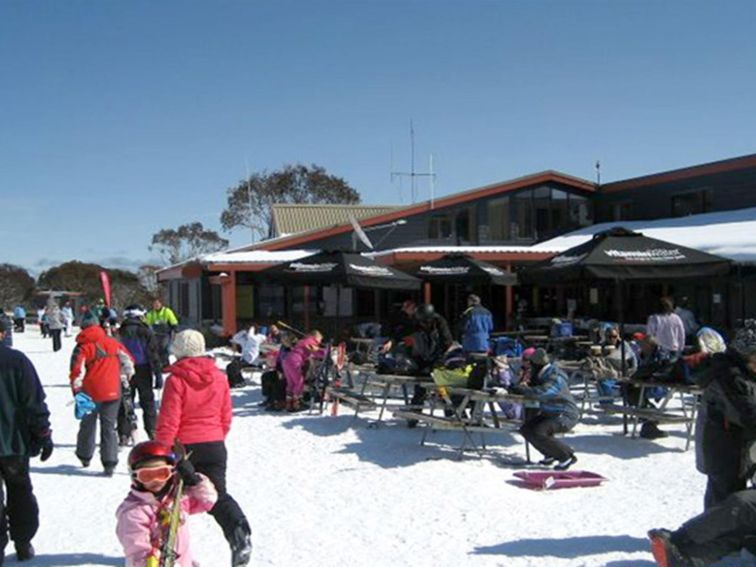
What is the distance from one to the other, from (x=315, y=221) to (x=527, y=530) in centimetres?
2925

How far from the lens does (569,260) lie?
9586 mm

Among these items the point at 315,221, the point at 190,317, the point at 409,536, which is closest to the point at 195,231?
the point at 315,221

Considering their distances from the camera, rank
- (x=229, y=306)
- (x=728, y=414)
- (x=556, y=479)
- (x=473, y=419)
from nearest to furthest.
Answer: (x=728, y=414), (x=556, y=479), (x=473, y=419), (x=229, y=306)

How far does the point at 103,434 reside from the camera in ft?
24.4

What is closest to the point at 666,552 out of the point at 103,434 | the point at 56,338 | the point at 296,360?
the point at 103,434

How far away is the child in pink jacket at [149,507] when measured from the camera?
4.03 m

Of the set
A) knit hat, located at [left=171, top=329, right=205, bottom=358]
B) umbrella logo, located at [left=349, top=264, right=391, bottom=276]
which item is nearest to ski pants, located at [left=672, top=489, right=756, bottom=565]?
knit hat, located at [left=171, top=329, right=205, bottom=358]

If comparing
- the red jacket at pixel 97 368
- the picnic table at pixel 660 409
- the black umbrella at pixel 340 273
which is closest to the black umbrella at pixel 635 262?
the picnic table at pixel 660 409

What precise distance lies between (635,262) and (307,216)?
86.3 ft

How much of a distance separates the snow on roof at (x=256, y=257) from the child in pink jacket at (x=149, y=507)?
54.8 feet

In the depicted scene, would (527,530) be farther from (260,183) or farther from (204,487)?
(260,183)

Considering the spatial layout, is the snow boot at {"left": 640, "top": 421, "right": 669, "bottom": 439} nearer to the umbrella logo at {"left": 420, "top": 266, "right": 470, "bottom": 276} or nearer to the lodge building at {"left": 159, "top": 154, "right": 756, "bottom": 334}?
the umbrella logo at {"left": 420, "top": 266, "right": 470, "bottom": 276}

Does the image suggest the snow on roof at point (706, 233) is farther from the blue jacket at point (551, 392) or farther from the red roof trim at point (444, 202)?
the blue jacket at point (551, 392)

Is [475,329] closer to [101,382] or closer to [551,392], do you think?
[551,392]
